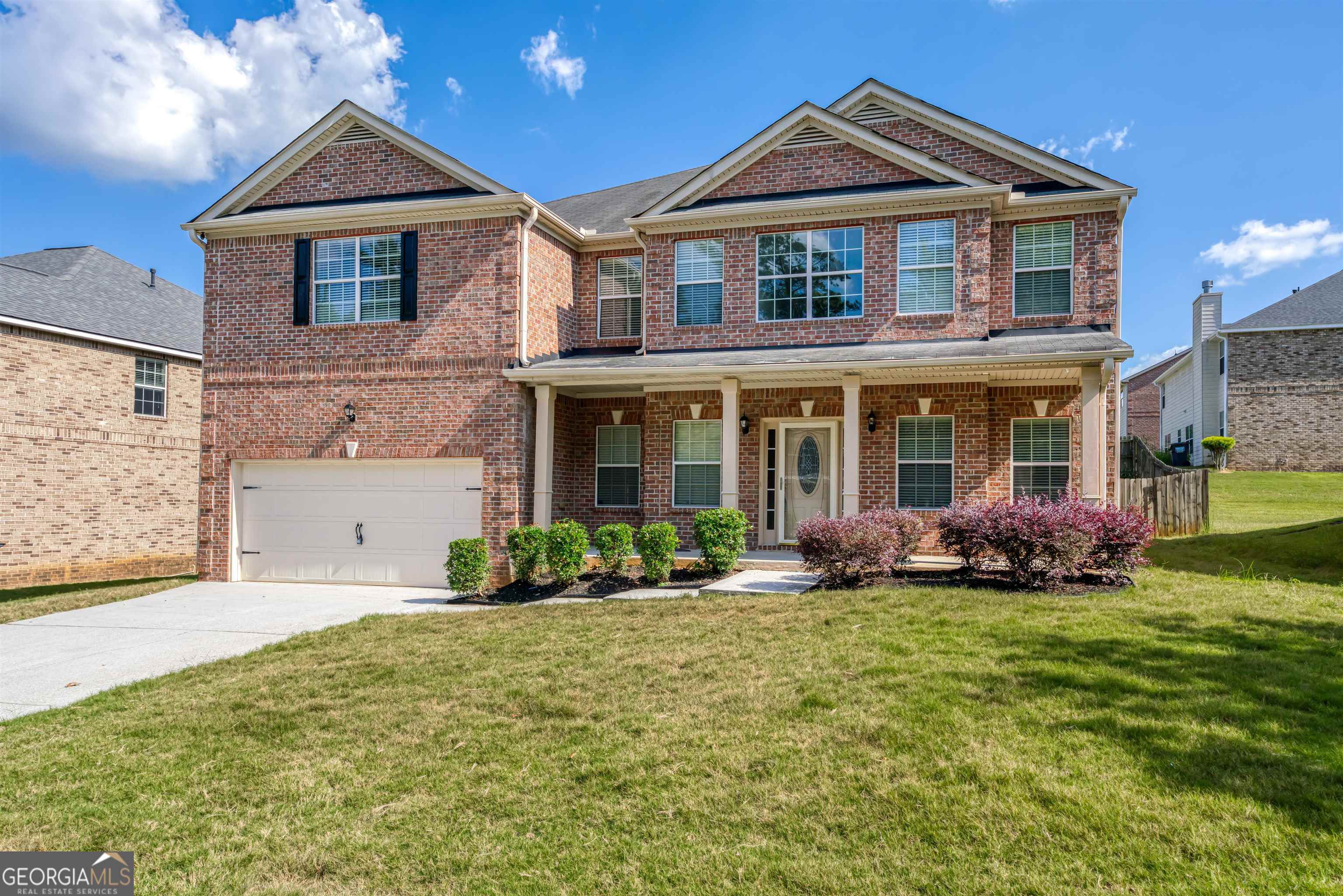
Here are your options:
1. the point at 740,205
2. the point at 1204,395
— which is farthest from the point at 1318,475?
the point at 740,205

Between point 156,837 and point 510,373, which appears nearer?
point 156,837

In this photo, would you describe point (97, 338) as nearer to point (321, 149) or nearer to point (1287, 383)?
point (321, 149)

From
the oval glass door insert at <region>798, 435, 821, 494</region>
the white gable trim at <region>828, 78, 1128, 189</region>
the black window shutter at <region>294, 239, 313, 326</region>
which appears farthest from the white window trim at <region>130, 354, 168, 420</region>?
the white gable trim at <region>828, 78, 1128, 189</region>

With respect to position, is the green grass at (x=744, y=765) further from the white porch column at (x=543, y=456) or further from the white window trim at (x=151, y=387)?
the white window trim at (x=151, y=387)

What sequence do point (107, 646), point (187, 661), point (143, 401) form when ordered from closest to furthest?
point (187, 661) < point (107, 646) < point (143, 401)

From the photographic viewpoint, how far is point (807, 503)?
14109mm

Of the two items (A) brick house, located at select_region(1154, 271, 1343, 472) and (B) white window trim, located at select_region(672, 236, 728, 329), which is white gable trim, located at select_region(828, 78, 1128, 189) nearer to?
(B) white window trim, located at select_region(672, 236, 728, 329)

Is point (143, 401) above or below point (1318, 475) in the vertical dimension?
above

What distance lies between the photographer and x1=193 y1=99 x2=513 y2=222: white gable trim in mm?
13414

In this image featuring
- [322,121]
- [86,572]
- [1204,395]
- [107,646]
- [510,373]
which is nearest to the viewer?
[107,646]

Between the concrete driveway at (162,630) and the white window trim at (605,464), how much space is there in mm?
3546

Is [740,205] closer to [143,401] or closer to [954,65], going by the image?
[954,65]

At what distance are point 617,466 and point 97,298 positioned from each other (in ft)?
46.4

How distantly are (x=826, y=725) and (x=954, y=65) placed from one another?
11626 mm
